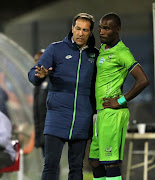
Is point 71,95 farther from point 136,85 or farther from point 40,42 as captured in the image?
point 40,42

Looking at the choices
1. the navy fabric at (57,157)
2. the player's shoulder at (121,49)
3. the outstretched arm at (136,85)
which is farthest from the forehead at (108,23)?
the navy fabric at (57,157)

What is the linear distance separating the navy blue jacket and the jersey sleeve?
0.73 feet

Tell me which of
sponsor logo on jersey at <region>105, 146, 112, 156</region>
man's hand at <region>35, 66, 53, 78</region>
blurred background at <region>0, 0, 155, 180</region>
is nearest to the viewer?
man's hand at <region>35, 66, 53, 78</region>

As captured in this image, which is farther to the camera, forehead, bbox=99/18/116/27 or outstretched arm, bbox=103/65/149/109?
forehead, bbox=99/18/116/27

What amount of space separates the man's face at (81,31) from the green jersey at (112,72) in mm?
177

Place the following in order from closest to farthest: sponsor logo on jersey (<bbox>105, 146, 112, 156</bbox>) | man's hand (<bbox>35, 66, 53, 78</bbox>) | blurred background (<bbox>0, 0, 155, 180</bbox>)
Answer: man's hand (<bbox>35, 66, 53, 78</bbox>)
sponsor logo on jersey (<bbox>105, 146, 112, 156</bbox>)
blurred background (<bbox>0, 0, 155, 180</bbox>)

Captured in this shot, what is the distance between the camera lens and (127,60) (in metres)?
3.29

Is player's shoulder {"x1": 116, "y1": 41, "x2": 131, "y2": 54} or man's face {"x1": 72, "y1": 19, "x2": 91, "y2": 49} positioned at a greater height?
man's face {"x1": 72, "y1": 19, "x2": 91, "y2": 49}

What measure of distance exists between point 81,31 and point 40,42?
2236 mm

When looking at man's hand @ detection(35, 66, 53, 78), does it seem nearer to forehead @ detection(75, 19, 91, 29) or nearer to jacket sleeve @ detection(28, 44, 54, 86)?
jacket sleeve @ detection(28, 44, 54, 86)

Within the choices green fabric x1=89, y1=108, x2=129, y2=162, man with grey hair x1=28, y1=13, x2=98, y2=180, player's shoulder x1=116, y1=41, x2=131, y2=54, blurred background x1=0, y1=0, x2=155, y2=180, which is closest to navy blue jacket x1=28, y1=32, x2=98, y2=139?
man with grey hair x1=28, y1=13, x2=98, y2=180

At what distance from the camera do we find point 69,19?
17.0ft

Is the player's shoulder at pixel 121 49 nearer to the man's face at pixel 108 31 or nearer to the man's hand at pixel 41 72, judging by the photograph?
the man's face at pixel 108 31

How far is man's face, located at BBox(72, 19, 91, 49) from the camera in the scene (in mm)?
3354
